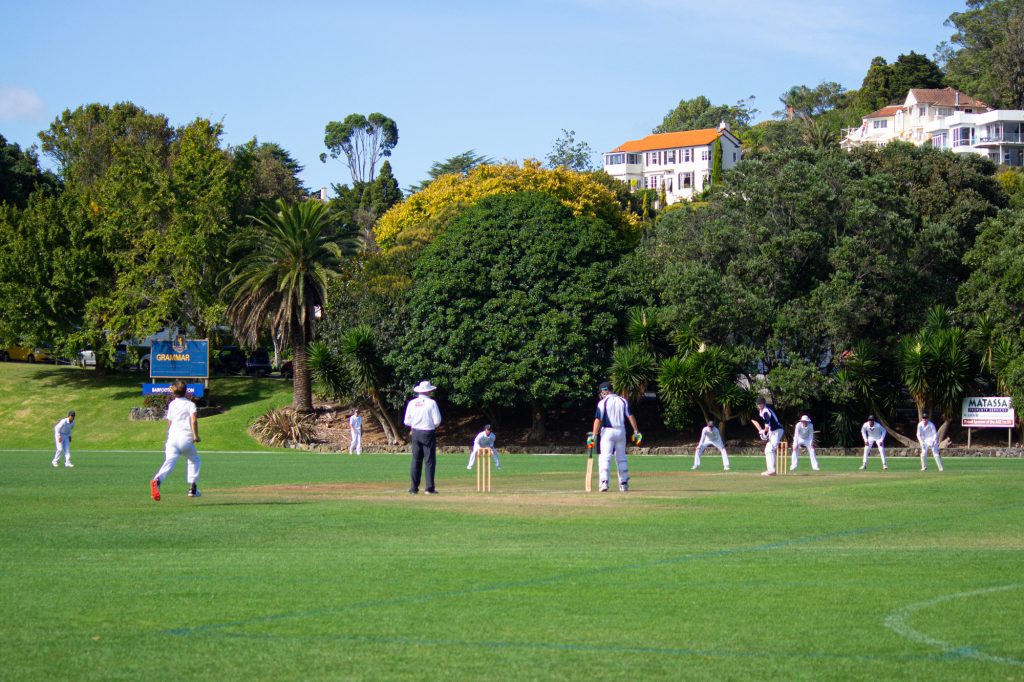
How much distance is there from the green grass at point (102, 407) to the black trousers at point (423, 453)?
Result: 127 feet

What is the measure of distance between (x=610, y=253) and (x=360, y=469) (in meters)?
26.6

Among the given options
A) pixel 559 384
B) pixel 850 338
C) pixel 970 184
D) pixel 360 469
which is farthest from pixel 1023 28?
pixel 360 469

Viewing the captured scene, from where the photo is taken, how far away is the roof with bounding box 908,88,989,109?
126 meters

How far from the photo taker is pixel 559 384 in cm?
5291

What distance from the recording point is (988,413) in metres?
50.9

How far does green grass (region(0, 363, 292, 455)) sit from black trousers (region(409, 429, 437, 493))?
127ft

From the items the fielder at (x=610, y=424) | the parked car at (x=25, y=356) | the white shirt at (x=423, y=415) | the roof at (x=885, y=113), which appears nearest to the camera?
→ the white shirt at (x=423, y=415)

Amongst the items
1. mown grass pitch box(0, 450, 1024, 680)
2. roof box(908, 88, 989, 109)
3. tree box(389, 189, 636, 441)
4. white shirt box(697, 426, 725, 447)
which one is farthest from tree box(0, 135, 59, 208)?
roof box(908, 88, 989, 109)

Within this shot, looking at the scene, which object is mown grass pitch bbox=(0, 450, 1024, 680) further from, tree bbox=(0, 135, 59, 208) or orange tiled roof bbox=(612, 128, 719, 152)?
orange tiled roof bbox=(612, 128, 719, 152)

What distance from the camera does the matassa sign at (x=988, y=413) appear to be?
50.1 meters

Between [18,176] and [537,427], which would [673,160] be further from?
[537,427]

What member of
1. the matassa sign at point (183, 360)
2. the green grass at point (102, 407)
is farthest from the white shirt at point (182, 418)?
the matassa sign at point (183, 360)

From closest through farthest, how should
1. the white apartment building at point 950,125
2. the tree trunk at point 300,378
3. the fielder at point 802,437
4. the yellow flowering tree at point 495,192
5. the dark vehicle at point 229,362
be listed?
the fielder at point 802,437, the tree trunk at point 300,378, the yellow flowering tree at point 495,192, the dark vehicle at point 229,362, the white apartment building at point 950,125

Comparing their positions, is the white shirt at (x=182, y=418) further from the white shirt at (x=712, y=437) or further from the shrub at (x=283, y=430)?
the shrub at (x=283, y=430)
